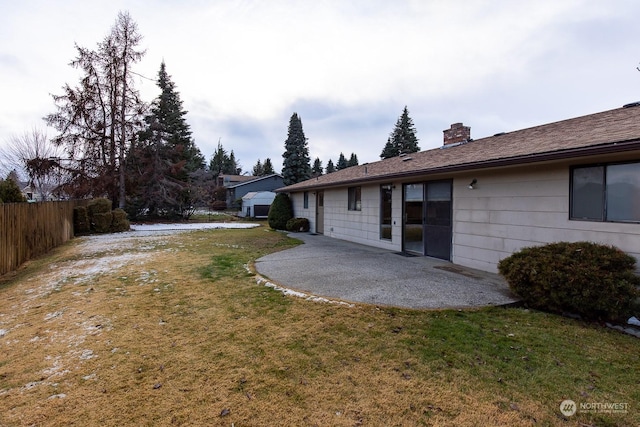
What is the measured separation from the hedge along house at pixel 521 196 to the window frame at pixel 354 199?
0.86m

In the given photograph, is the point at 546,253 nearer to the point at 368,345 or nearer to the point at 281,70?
the point at 368,345

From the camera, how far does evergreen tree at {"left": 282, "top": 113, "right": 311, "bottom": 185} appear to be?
3556cm

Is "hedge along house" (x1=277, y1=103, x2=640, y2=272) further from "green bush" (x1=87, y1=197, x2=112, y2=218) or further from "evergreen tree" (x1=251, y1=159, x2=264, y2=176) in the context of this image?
"evergreen tree" (x1=251, y1=159, x2=264, y2=176)

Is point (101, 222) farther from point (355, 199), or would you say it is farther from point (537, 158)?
point (537, 158)

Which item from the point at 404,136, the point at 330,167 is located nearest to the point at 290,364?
the point at 404,136

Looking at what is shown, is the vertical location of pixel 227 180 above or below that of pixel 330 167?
below

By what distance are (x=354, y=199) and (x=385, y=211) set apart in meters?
2.04

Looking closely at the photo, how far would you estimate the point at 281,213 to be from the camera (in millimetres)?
17562

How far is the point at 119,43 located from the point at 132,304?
2343 cm

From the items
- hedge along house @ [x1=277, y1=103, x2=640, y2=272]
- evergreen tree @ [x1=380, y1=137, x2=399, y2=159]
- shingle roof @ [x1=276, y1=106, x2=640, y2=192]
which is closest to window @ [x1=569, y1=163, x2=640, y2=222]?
hedge along house @ [x1=277, y1=103, x2=640, y2=272]

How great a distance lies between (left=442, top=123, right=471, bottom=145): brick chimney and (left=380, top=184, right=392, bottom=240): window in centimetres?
330

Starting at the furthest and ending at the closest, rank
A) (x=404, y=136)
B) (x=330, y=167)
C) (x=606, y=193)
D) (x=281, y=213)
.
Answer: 1. (x=330, y=167)
2. (x=404, y=136)
3. (x=281, y=213)
4. (x=606, y=193)

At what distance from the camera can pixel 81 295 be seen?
5105mm

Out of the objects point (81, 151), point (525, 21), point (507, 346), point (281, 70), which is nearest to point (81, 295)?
point (507, 346)
